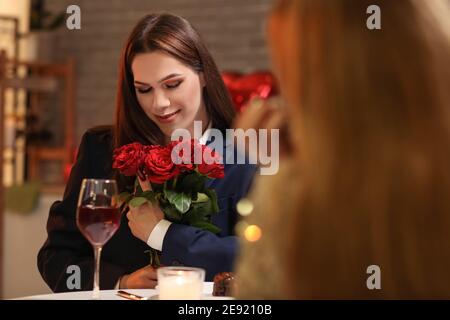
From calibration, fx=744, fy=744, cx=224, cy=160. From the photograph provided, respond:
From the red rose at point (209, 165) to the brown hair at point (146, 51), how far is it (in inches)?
13.2

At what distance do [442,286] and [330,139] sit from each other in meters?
0.15

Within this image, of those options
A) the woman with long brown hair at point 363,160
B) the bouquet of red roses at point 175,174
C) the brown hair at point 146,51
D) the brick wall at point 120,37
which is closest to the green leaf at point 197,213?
the bouquet of red roses at point 175,174

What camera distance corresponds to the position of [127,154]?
1.29 m

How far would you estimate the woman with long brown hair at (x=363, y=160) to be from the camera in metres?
0.58

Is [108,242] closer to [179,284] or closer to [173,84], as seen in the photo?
[173,84]

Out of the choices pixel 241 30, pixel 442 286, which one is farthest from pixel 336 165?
pixel 241 30

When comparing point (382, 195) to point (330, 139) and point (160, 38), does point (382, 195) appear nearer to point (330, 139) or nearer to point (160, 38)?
point (330, 139)

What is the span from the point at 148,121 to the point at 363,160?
3.61 feet

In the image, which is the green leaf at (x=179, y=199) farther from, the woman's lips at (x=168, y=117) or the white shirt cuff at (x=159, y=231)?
the woman's lips at (x=168, y=117)

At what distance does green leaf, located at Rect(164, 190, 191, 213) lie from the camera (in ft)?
4.33

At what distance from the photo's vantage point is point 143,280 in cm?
142

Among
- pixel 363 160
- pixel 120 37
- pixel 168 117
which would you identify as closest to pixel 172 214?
pixel 168 117

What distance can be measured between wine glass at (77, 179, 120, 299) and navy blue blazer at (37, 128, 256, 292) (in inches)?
12.5

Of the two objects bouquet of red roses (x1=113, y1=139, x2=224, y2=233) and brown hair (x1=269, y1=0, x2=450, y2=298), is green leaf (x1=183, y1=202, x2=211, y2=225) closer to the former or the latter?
bouquet of red roses (x1=113, y1=139, x2=224, y2=233)
